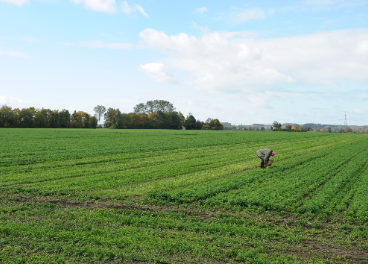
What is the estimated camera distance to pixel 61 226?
916 centimetres

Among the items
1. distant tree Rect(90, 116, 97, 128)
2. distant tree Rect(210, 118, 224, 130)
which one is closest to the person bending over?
distant tree Rect(90, 116, 97, 128)

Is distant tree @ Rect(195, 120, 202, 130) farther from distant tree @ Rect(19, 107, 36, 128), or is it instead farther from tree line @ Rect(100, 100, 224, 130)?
distant tree @ Rect(19, 107, 36, 128)

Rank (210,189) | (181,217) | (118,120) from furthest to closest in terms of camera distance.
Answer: (118,120) → (210,189) → (181,217)

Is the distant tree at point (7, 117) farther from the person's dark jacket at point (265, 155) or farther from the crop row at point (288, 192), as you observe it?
the crop row at point (288, 192)

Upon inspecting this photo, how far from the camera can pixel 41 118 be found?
109438mm

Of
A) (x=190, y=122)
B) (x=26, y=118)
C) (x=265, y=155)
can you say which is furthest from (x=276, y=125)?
(x=265, y=155)

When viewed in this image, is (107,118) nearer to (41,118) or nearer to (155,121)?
(155,121)

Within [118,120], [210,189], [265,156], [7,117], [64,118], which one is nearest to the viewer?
[210,189]

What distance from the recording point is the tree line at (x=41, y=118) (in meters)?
99.7

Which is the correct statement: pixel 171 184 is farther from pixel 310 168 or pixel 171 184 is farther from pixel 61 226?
pixel 310 168

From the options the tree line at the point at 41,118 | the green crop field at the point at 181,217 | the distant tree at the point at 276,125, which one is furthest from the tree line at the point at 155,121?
the green crop field at the point at 181,217

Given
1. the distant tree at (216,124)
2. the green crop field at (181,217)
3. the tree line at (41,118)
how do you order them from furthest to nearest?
the distant tree at (216,124) → the tree line at (41,118) → the green crop field at (181,217)

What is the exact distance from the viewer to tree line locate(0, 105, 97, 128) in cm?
9971

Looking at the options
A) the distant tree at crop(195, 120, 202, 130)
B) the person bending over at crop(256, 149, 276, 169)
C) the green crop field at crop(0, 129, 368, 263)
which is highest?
the distant tree at crop(195, 120, 202, 130)
